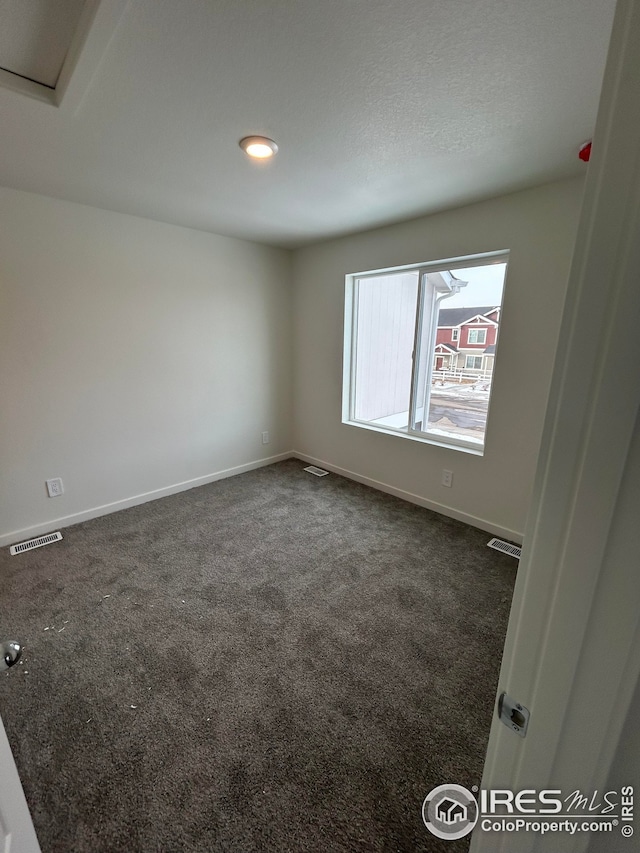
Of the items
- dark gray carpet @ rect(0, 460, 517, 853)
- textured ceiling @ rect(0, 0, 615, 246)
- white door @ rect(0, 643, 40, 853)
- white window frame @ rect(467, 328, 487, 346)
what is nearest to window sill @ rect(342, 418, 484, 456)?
dark gray carpet @ rect(0, 460, 517, 853)

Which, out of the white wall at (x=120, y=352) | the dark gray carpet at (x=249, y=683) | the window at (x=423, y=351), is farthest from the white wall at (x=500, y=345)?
the white wall at (x=120, y=352)

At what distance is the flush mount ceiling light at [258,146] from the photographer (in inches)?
63.8

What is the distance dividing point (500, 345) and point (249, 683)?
2432 mm

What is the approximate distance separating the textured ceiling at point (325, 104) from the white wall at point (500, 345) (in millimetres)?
256

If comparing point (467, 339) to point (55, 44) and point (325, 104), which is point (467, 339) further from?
point (55, 44)

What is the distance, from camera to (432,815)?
112 cm

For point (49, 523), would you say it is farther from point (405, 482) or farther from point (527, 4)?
point (527, 4)

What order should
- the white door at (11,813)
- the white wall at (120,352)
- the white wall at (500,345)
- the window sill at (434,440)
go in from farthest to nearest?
the window sill at (434,440) < the white wall at (120,352) < the white wall at (500,345) < the white door at (11,813)

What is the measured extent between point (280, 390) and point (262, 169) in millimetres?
2313

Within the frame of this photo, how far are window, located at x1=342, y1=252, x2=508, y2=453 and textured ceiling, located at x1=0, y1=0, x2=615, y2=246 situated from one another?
598mm

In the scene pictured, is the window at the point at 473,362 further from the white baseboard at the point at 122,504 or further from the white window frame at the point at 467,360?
the white baseboard at the point at 122,504

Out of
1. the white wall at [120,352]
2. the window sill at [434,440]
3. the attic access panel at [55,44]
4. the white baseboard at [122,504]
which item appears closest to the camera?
the attic access panel at [55,44]

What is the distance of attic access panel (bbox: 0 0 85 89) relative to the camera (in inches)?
41.0

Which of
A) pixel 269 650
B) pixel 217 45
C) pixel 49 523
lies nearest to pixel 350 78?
pixel 217 45
